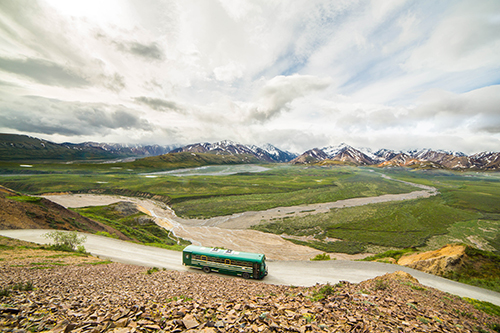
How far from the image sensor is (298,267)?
2880 centimetres

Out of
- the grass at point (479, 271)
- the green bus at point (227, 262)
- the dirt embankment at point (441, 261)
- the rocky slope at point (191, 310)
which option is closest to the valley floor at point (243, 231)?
the dirt embankment at point (441, 261)

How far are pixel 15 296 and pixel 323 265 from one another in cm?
3157

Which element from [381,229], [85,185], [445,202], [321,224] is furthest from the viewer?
[85,185]

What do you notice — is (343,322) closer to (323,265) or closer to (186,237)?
(323,265)

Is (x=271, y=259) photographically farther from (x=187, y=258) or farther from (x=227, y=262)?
(x=187, y=258)

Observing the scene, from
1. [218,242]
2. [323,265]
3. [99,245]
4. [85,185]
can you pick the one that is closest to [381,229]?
[323,265]

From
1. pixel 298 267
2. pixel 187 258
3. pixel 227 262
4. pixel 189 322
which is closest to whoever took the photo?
pixel 189 322

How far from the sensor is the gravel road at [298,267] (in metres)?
23.0

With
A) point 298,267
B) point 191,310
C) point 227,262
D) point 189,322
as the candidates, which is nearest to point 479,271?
point 298,267

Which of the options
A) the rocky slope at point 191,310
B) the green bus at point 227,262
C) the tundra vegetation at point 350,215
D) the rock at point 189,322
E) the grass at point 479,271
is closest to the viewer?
the rocky slope at point 191,310

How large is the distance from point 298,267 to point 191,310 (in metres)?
22.9

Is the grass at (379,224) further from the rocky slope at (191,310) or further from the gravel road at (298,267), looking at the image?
the rocky slope at (191,310)

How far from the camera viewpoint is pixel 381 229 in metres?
57.8

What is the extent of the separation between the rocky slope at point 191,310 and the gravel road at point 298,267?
916 cm
